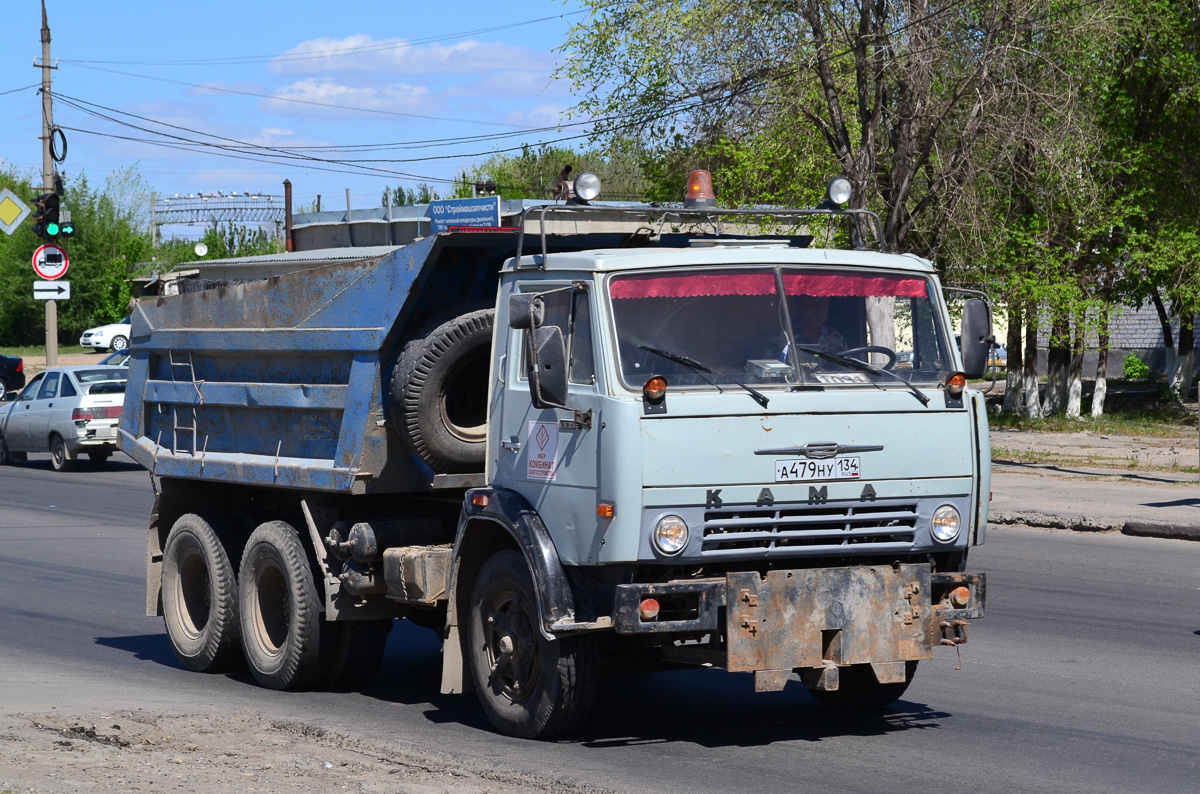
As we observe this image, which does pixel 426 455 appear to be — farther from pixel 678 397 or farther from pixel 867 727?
pixel 867 727

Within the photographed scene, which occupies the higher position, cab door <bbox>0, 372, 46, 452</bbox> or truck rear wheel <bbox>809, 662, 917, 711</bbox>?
cab door <bbox>0, 372, 46, 452</bbox>

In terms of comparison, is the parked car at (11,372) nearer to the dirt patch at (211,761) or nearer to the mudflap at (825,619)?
the dirt patch at (211,761)

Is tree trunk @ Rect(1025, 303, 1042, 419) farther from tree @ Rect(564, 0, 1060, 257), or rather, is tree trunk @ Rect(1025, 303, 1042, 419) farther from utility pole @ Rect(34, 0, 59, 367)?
utility pole @ Rect(34, 0, 59, 367)

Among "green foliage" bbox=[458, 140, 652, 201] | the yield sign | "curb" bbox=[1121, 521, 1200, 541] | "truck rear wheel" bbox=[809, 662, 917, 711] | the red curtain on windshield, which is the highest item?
"green foliage" bbox=[458, 140, 652, 201]

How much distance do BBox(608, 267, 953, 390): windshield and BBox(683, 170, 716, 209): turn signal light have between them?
1230 mm

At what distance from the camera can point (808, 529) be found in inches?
248

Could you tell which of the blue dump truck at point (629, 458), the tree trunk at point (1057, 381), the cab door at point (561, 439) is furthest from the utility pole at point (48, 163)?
the cab door at point (561, 439)

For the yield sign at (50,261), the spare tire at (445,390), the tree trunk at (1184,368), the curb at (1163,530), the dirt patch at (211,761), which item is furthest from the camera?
the tree trunk at (1184,368)

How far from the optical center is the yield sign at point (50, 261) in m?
27.9

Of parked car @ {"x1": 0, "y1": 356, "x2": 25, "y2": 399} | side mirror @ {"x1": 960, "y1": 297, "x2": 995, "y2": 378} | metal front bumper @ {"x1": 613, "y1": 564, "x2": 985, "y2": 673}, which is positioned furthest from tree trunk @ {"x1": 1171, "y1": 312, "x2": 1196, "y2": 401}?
parked car @ {"x1": 0, "y1": 356, "x2": 25, "y2": 399}

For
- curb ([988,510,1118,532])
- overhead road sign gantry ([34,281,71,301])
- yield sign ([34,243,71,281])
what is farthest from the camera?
overhead road sign gantry ([34,281,71,301])

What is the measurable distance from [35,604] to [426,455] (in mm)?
5456

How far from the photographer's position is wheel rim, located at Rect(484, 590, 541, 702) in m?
6.69

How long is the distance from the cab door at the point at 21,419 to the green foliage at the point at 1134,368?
29723 mm
